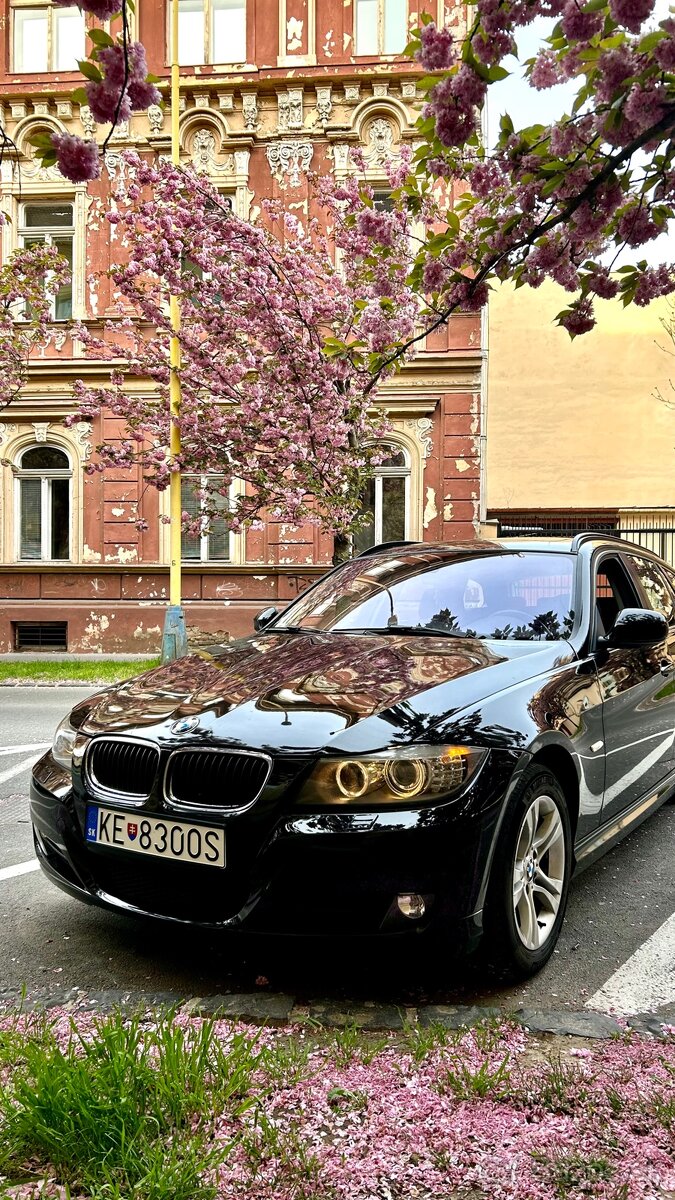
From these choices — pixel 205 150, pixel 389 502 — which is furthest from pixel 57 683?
pixel 205 150

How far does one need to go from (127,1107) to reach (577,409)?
2558cm

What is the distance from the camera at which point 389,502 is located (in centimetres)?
1611

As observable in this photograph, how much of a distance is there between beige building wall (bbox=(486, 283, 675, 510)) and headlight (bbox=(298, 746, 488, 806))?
2348 centimetres

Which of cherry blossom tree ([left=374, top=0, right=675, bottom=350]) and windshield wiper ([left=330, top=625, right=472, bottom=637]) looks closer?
cherry blossom tree ([left=374, top=0, right=675, bottom=350])

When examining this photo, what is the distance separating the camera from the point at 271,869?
2500 millimetres

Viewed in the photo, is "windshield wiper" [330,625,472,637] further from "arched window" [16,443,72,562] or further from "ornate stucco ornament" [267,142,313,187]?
"ornate stucco ornament" [267,142,313,187]

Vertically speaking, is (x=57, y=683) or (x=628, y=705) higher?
(x=628, y=705)

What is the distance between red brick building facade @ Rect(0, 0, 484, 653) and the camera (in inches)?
619

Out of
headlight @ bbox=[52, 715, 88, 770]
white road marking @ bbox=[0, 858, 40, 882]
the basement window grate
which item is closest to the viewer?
headlight @ bbox=[52, 715, 88, 770]

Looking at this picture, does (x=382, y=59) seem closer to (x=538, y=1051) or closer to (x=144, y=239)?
(x=144, y=239)

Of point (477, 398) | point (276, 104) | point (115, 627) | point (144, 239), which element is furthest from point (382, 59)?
point (115, 627)

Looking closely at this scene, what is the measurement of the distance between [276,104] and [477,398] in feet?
22.1

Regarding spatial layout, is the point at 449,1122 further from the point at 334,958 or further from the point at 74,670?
the point at 74,670

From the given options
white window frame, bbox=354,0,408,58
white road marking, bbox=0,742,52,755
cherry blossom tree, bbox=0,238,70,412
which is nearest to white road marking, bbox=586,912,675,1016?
white road marking, bbox=0,742,52,755
